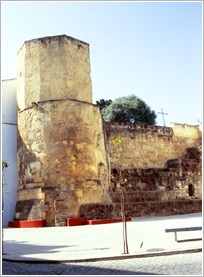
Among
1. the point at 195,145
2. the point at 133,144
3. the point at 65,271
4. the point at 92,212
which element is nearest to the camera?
the point at 65,271

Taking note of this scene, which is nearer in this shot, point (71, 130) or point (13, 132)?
point (71, 130)

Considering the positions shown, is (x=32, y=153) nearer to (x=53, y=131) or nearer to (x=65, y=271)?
(x=53, y=131)

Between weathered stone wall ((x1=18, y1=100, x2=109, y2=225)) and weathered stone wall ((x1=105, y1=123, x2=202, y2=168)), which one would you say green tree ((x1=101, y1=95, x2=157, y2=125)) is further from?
weathered stone wall ((x1=18, y1=100, x2=109, y2=225))

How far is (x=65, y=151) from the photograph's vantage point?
15.8m

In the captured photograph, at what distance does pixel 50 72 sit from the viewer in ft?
55.4

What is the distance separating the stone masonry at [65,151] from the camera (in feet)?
50.4

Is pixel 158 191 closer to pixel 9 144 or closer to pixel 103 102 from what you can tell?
pixel 9 144

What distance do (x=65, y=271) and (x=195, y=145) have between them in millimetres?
21131

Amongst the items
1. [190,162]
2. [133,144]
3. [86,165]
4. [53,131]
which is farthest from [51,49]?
[190,162]

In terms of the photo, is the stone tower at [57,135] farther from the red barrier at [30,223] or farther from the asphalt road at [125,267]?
the asphalt road at [125,267]

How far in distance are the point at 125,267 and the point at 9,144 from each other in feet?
46.0

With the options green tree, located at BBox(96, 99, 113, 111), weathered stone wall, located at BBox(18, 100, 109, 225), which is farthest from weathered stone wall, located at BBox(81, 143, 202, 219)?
green tree, located at BBox(96, 99, 113, 111)

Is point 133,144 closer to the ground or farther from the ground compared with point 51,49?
closer to the ground

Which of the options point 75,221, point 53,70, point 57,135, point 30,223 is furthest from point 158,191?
point 53,70
